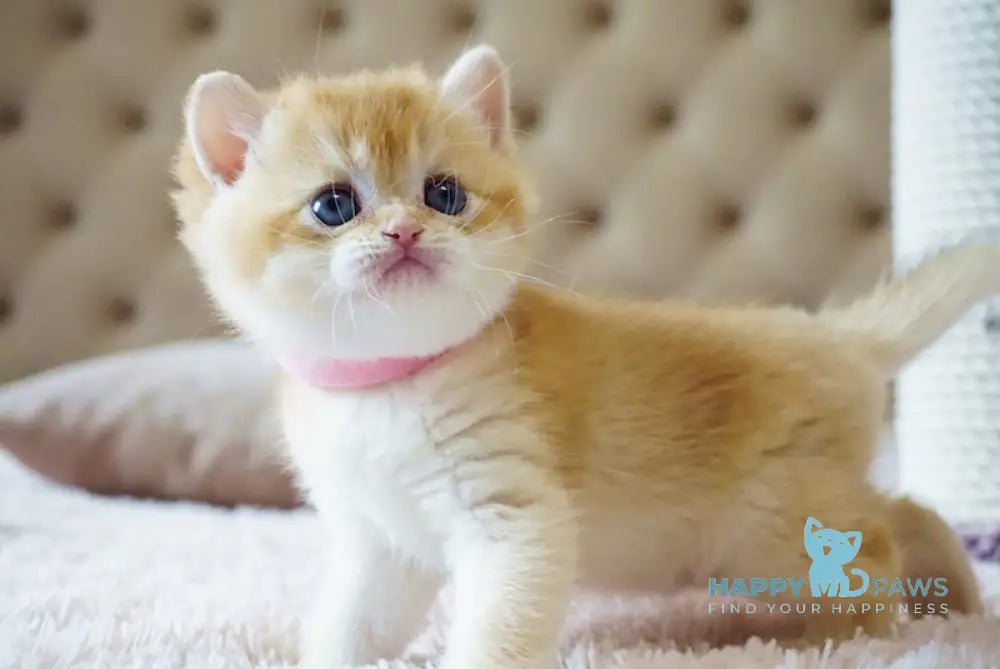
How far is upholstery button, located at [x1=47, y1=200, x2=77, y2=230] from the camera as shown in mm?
1885

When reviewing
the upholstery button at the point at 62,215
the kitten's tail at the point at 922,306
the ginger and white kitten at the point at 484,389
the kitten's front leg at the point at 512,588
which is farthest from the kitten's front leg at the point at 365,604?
the upholstery button at the point at 62,215

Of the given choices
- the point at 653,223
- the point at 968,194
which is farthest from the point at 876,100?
the point at 968,194

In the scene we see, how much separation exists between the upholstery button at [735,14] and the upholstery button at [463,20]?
486mm

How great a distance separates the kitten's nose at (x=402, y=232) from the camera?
61cm

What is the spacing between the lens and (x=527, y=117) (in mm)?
1845

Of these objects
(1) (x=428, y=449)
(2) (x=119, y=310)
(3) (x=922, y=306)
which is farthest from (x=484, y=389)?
(2) (x=119, y=310)

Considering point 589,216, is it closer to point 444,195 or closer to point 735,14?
point 735,14

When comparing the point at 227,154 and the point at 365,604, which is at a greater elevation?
the point at 227,154

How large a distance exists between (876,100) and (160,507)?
140cm

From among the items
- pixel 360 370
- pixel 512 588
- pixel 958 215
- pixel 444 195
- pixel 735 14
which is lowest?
pixel 512 588

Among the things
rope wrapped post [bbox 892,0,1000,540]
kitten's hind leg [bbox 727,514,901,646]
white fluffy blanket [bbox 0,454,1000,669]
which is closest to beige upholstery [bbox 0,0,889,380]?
rope wrapped post [bbox 892,0,1000,540]

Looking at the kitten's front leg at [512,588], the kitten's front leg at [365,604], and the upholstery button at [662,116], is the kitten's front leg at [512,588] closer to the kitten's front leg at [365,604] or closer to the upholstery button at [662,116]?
the kitten's front leg at [365,604]

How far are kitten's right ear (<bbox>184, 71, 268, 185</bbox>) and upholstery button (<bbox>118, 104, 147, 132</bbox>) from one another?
131cm

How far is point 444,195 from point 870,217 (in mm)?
1289
